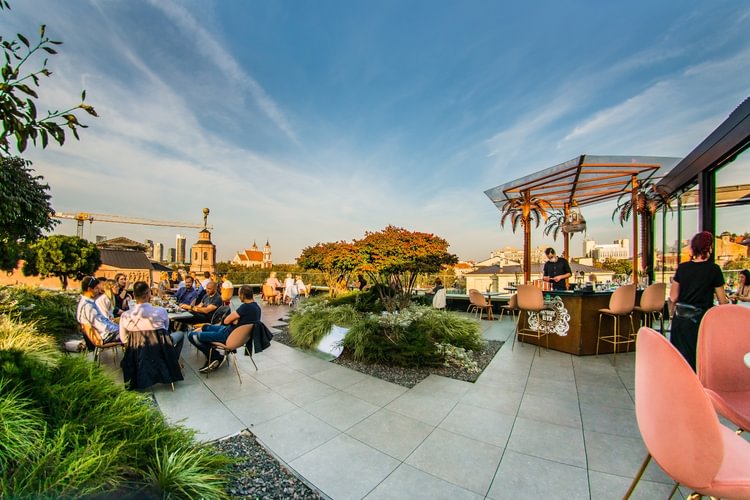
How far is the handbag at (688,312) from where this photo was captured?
9.60 ft

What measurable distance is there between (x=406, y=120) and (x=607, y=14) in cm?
579

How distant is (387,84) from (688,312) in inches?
320

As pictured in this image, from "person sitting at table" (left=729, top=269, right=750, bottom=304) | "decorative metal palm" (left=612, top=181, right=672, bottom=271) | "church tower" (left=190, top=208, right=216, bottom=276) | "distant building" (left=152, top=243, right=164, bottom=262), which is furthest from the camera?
"distant building" (left=152, top=243, right=164, bottom=262)

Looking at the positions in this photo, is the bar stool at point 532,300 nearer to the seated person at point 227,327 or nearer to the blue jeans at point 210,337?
the seated person at point 227,327

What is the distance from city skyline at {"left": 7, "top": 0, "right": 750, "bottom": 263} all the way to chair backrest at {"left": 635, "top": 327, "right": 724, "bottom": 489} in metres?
2.74

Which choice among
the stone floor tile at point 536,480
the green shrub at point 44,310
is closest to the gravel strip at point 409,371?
the stone floor tile at point 536,480

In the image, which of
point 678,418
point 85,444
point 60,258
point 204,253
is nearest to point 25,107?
point 85,444

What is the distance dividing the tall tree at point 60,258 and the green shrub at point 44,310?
1352cm

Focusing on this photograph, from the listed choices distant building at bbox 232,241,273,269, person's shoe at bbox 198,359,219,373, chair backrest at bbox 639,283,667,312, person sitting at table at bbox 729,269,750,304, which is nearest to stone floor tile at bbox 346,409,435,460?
person's shoe at bbox 198,359,219,373

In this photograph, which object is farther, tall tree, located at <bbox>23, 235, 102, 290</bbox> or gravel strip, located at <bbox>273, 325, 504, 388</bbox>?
tall tree, located at <bbox>23, 235, 102, 290</bbox>

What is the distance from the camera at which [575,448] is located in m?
2.30

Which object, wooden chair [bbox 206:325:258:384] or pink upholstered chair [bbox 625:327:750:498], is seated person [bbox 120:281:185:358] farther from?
pink upholstered chair [bbox 625:327:750:498]

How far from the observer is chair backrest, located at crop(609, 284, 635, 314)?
450 cm

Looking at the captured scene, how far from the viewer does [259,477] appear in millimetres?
2000
